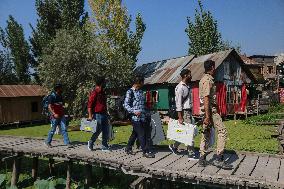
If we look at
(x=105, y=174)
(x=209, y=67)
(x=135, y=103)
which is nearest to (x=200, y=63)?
(x=105, y=174)

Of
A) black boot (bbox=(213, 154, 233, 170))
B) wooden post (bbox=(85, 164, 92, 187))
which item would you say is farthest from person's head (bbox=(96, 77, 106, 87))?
black boot (bbox=(213, 154, 233, 170))

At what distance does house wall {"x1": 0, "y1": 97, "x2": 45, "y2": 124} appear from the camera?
30297 mm

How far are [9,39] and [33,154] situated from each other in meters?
36.9

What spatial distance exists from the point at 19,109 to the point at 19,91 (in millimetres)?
1771

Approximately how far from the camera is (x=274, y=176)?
6.37 metres

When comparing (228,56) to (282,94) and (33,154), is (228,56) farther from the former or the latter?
(33,154)

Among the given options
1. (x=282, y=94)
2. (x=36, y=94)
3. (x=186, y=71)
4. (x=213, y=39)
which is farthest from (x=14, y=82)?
(x=186, y=71)

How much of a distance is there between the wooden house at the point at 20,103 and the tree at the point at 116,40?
7860 millimetres

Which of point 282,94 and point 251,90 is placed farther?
point 282,94

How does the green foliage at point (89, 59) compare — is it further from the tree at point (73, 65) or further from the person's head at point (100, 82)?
the person's head at point (100, 82)

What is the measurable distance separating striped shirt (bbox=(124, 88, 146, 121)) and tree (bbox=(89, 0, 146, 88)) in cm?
2133

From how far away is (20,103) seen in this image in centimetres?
3167

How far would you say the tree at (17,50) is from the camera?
138 ft

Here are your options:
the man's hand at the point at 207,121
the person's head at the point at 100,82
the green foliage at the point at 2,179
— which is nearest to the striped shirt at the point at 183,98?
the man's hand at the point at 207,121
